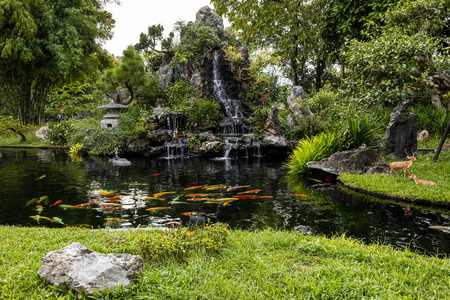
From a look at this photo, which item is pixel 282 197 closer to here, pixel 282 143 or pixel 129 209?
pixel 129 209

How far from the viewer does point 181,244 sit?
9.12ft

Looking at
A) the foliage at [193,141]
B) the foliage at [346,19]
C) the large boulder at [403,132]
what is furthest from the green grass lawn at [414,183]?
the foliage at [193,141]

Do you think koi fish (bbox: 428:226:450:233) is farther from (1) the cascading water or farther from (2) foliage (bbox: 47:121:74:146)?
(2) foliage (bbox: 47:121:74:146)

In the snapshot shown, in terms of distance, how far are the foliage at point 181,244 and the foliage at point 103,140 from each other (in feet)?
38.7

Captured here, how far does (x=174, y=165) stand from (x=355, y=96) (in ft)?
22.8

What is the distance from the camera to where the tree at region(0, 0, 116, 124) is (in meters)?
15.9

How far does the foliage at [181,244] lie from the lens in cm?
271

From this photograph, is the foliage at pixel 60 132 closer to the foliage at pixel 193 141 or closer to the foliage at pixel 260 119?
the foliage at pixel 193 141

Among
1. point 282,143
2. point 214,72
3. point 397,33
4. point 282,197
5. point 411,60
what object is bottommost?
point 282,197

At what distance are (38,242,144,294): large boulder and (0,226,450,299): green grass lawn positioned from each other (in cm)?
7

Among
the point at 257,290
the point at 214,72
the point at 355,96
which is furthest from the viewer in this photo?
the point at 214,72

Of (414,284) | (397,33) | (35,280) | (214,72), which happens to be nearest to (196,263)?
(35,280)

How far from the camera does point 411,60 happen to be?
608 cm

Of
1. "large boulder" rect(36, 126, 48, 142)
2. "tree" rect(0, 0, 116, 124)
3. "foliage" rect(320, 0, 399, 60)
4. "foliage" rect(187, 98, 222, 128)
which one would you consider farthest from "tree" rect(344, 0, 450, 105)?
"large boulder" rect(36, 126, 48, 142)
